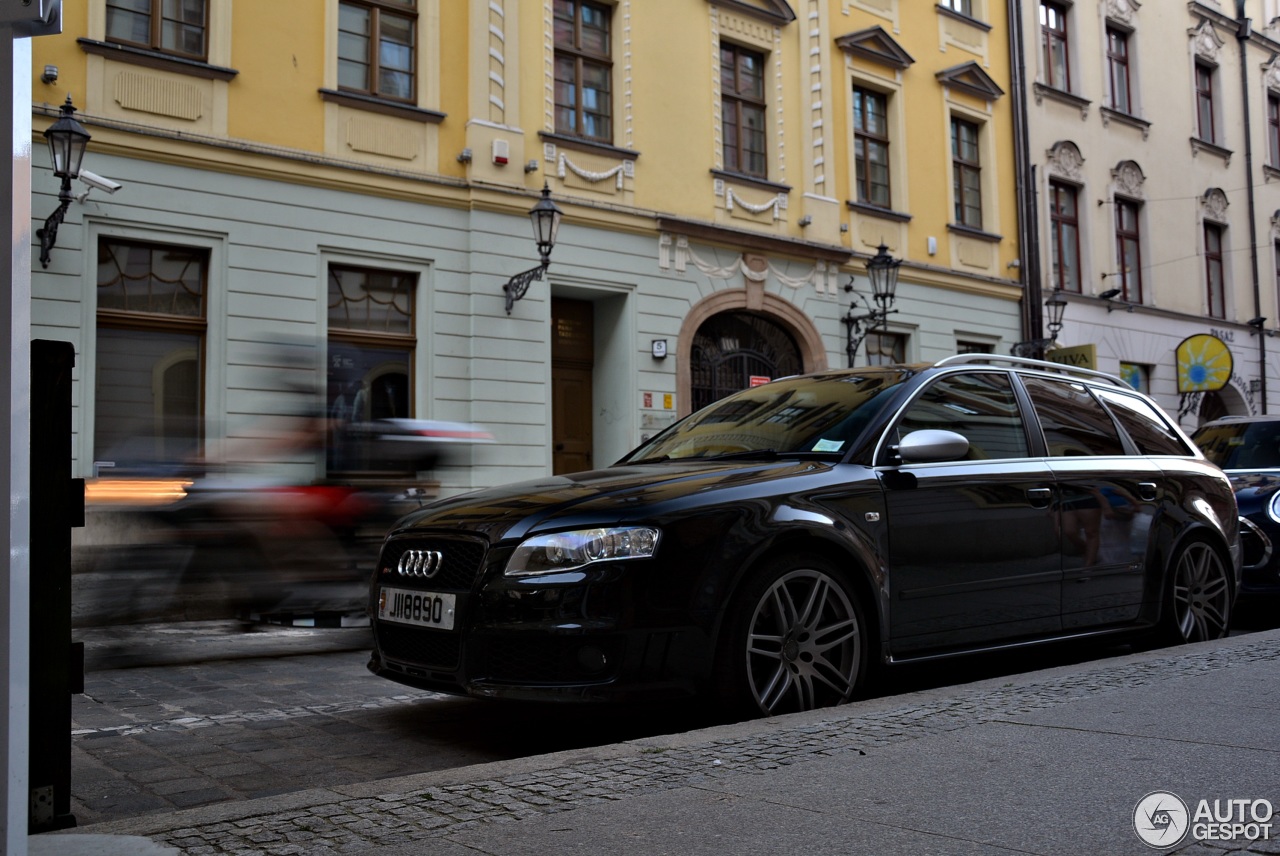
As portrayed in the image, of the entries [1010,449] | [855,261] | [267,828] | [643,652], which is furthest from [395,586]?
[855,261]

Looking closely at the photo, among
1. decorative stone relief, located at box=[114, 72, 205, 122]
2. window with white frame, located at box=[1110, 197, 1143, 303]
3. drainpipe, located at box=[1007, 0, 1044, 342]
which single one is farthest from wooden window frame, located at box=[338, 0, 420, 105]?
window with white frame, located at box=[1110, 197, 1143, 303]

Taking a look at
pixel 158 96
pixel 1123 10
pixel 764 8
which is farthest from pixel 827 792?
pixel 1123 10

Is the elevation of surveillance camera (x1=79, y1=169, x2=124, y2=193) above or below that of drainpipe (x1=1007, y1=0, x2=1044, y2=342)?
below

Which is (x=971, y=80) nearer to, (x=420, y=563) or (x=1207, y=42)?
(x=1207, y=42)

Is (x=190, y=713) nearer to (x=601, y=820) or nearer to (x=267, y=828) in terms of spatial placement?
(x=267, y=828)

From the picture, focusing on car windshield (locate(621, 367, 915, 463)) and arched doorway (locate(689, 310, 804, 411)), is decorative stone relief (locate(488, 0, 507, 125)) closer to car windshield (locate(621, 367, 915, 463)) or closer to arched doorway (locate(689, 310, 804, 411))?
arched doorway (locate(689, 310, 804, 411))

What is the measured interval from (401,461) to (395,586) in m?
3.77

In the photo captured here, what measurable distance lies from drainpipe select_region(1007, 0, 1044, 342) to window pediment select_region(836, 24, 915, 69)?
2925 mm

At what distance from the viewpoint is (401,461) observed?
27.8ft

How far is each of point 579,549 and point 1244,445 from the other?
7.22 meters

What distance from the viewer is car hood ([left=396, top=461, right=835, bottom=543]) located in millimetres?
4309

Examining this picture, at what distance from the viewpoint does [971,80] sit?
817 inches

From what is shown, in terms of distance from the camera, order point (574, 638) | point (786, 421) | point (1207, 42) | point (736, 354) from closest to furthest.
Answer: point (574, 638)
point (786, 421)
point (736, 354)
point (1207, 42)

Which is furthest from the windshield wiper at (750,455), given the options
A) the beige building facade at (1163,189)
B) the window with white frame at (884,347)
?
the beige building facade at (1163,189)
